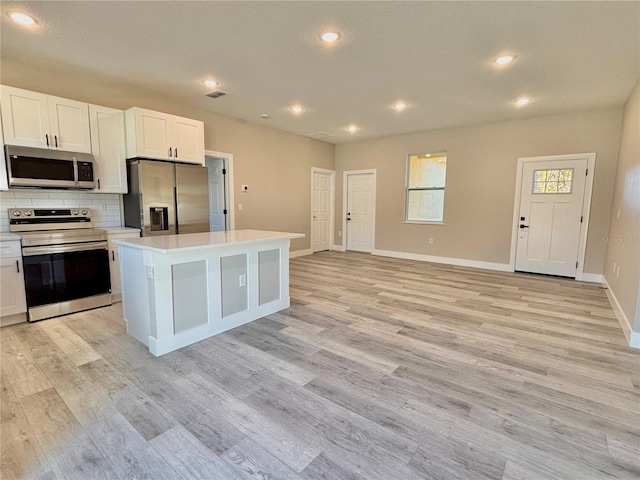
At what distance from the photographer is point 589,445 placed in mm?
1670

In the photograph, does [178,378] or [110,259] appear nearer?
[178,378]

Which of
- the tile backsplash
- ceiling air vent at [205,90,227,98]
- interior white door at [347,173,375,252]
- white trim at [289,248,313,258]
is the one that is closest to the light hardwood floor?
the tile backsplash

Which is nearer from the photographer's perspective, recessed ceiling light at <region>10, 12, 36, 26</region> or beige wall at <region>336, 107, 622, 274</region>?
recessed ceiling light at <region>10, 12, 36, 26</region>

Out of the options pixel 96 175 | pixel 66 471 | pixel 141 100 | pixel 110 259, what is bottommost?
pixel 66 471

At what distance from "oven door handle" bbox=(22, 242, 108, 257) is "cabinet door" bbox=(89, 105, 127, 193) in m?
0.70

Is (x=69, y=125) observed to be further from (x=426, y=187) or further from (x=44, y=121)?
(x=426, y=187)

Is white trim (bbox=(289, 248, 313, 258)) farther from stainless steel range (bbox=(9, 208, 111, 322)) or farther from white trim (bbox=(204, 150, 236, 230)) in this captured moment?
stainless steel range (bbox=(9, 208, 111, 322))

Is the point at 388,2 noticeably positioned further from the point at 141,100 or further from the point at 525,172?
the point at 525,172

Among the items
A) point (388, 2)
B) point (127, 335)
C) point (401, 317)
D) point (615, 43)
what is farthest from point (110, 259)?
point (615, 43)

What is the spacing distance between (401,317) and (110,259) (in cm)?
356

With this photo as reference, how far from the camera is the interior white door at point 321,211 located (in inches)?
303

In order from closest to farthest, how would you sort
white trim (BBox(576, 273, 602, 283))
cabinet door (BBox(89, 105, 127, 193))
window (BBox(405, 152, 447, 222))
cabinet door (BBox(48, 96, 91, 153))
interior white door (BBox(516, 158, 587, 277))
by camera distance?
cabinet door (BBox(48, 96, 91, 153)), cabinet door (BBox(89, 105, 127, 193)), white trim (BBox(576, 273, 602, 283)), interior white door (BBox(516, 158, 587, 277)), window (BBox(405, 152, 447, 222))

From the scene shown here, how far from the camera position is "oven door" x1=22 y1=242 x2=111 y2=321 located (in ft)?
10.6

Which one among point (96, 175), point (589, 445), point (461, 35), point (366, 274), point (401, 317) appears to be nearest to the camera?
point (589, 445)
